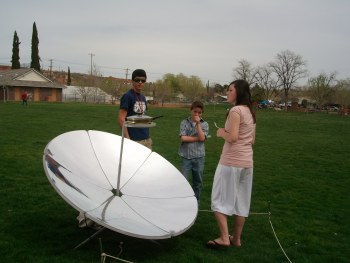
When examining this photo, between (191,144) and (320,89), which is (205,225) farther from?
(320,89)

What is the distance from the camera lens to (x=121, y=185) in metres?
4.80

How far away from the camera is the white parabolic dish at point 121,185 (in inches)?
151

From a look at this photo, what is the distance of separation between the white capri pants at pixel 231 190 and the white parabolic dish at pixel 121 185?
0.38 m

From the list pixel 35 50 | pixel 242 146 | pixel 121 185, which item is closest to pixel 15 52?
pixel 35 50

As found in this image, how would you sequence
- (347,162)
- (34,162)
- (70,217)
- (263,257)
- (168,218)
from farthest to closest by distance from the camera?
1. (347,162)
2. (34,162)
3. (70,217)
4. (263,257)
5. (168,218)

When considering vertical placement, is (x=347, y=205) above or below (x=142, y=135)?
below

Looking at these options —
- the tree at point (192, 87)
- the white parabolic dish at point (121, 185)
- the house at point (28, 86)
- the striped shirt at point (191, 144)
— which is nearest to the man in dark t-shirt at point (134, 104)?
the white parabolic dish at point (121, 185)

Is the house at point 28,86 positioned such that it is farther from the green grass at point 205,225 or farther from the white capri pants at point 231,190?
the white capri pants at point 231,190

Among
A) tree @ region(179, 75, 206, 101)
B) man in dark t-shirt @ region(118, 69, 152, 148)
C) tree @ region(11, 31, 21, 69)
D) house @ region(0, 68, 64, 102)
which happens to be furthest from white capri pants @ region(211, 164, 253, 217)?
tree @ region(179, 75, 206, 101)

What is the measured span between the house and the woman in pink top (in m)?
56.3

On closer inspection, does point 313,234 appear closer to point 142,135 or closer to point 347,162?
point 142,135

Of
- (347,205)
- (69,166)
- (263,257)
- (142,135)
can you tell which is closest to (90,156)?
(69,166)

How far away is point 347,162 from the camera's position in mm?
12203

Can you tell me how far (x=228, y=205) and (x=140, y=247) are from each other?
1167 mm
